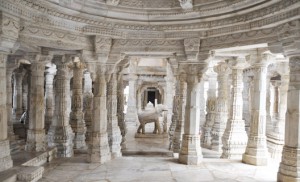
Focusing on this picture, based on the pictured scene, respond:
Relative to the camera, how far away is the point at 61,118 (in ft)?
28.4

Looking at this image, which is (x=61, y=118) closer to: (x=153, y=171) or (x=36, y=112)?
(x=36, y=112)

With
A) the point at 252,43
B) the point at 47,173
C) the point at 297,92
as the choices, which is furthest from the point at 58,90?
the point at 297,92

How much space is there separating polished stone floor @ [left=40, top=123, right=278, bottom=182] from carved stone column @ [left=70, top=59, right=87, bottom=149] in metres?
2.84

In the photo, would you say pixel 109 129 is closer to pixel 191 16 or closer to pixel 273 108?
pixel 191 16

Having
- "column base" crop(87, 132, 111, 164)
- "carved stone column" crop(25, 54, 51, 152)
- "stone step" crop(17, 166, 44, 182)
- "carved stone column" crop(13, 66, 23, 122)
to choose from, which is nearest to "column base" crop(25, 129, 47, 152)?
"carved stone column" crop(25, 54, 51, 152)

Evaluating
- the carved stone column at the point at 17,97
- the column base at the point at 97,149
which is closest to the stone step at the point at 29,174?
the column base at the point at 97,149

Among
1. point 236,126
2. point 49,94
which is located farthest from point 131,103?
point 236,126

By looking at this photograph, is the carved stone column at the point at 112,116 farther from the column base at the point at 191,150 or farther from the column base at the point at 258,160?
the column base at the point at 258,160

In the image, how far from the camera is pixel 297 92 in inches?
185

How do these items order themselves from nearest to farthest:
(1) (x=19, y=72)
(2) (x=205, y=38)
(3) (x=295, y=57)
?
1. (3) (x=295, y=57)
2. (2) (x=205, y=38)
3. (1) (x=19, y=72)

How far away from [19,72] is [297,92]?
13939mm

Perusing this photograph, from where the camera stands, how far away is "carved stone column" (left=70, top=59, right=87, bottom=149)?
9.64 metres

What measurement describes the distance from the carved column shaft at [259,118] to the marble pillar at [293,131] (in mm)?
1810

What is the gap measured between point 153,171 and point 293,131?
2979 mm
